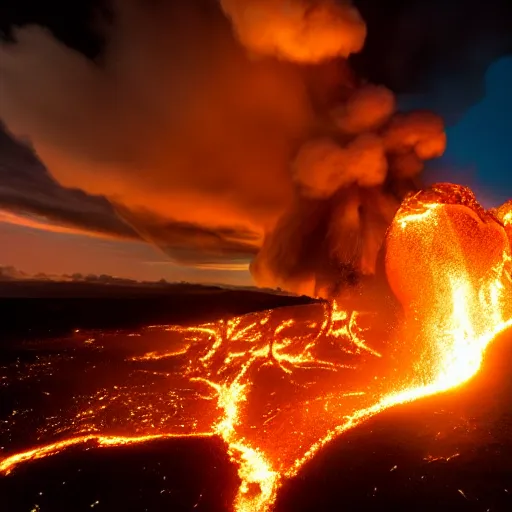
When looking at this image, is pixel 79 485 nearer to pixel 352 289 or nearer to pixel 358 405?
pixel 358 405

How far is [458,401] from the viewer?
681 cm

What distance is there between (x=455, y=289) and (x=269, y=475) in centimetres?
814

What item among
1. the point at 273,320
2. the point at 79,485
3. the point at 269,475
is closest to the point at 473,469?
the point at 269,475

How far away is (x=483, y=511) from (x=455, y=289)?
7426 mm

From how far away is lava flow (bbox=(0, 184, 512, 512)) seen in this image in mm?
5961

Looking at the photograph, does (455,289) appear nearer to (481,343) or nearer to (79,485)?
(481,343)

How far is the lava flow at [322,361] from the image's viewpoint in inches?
235

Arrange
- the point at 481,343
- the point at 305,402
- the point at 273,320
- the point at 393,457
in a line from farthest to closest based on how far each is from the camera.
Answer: the point at 273,320, the point at 481,343, the point at 305,402, the point at 393,457

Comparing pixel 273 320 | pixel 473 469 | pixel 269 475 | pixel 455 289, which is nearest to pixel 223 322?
pixel 273 320

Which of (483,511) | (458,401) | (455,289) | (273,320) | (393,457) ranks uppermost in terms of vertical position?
(273,320)

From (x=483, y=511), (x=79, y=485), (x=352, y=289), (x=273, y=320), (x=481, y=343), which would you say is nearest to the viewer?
(x=483, y=511)

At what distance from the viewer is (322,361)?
961cm

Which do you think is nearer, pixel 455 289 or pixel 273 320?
pixel 455 289

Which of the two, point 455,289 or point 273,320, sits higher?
point 273,320
